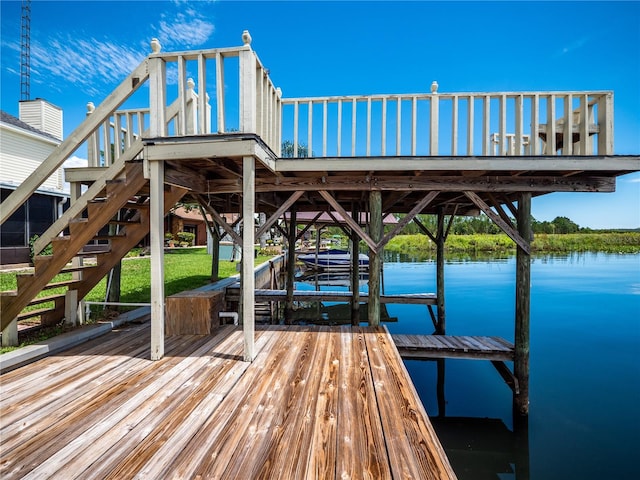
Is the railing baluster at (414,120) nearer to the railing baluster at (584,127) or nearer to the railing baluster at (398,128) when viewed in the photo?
the railing baluster at (398,128)

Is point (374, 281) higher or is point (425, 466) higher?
point (374, 281)

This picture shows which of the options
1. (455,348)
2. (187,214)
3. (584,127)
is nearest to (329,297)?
(455,348)

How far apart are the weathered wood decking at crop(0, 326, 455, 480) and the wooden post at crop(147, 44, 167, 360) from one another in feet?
1.23

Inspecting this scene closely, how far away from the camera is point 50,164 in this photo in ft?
12.9

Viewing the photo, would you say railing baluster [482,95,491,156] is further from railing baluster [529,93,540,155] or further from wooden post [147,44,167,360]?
wooden post [147,44,167,360]

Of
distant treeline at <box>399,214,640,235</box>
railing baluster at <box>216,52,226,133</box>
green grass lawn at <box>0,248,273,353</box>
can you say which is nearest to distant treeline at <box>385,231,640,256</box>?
distant treeline at <box>399,214,640,235</box>

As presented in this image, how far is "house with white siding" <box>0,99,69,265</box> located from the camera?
471 inches

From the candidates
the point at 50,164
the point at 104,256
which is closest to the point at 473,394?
the point at 104,256

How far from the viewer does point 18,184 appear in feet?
41.0

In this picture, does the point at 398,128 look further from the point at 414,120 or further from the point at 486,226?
the point at 486,226

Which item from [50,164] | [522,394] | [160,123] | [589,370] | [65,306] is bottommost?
[589,370]

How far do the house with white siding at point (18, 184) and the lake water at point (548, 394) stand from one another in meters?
14.7

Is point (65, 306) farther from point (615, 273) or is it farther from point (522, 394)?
point (615, 273)

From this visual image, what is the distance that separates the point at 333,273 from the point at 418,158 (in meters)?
16.7
